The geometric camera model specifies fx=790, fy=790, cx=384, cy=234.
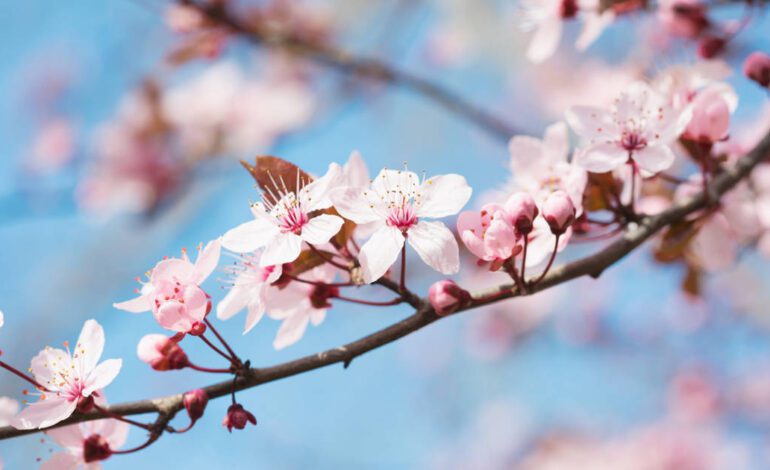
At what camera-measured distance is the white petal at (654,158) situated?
1204mm

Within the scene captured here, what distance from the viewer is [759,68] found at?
55.1 inches

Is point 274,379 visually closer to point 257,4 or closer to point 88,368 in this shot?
point 88,368

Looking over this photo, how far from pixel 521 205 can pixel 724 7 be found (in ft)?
3.28

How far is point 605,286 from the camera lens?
5262 mm

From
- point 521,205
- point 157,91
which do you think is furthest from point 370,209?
point 157,91

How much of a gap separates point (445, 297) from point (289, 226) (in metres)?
0.24

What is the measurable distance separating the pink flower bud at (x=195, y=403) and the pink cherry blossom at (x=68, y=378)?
122 mm

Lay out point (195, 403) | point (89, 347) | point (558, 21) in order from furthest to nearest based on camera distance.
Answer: point (558, 21) < point (89, 347) < point (195, 403)

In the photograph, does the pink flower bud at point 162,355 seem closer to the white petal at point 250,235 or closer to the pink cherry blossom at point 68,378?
the pink cherry blossom at point 68,378

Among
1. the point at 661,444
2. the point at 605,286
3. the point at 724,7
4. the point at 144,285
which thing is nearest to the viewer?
the point at 144,285

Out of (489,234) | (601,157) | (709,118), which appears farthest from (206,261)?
(709,118)

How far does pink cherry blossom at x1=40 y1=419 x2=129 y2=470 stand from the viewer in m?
1.16

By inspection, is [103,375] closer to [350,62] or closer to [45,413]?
[45,413]

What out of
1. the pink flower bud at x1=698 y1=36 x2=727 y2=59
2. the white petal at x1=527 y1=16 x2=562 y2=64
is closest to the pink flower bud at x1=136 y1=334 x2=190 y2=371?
the white petal at x1=527 y1=16 x2=562 y2=64
